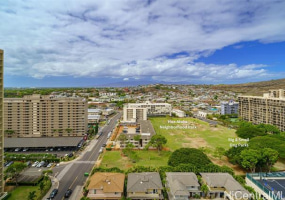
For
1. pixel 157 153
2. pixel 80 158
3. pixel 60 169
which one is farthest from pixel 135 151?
pixel 60 169

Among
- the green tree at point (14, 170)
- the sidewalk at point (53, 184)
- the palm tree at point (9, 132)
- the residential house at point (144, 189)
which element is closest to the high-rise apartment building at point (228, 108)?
the residential house at point (144, 189)

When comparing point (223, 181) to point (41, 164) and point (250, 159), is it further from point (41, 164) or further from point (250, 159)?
point (41, 164)

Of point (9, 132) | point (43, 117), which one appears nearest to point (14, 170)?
point (43, 117)

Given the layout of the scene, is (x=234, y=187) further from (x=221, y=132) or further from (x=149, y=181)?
(x=221, y=132)

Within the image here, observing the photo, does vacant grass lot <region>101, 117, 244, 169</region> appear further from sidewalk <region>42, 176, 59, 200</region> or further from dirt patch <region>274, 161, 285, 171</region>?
dirt patch <region>274, 161, 285, 171</region>

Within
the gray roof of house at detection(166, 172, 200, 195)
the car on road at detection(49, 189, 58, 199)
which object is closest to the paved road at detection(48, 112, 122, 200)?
the car on road at detection(49, 189, 58, 199)

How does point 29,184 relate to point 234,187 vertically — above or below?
below

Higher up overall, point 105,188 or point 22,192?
point 105,188
